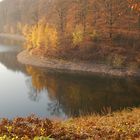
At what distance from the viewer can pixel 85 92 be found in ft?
147

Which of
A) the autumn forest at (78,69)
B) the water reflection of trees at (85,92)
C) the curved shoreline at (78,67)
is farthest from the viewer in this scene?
the curved shoreline at (78,67)

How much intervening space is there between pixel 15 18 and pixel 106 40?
112 meters

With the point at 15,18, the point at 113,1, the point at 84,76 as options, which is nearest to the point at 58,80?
the point at 84,76

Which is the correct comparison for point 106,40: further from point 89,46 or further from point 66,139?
point 66,139

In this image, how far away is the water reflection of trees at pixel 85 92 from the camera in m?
37.2

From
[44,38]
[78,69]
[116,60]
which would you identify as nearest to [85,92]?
[78,69]

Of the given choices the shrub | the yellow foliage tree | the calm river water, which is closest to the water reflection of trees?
the calm river water

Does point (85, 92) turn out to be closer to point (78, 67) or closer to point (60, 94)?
point (60, 94)

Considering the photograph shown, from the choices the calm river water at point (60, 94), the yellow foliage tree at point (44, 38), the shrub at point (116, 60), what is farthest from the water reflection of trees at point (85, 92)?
the yellow foliage tree at point (44, 38)

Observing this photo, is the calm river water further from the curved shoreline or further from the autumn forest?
the curved shoreline

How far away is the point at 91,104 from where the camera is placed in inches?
1499

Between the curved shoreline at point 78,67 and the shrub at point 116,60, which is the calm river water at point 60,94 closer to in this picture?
the curved shoreline at point 78,67

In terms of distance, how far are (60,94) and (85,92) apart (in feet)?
11.4

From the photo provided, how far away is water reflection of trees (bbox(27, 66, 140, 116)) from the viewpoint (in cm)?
3725
